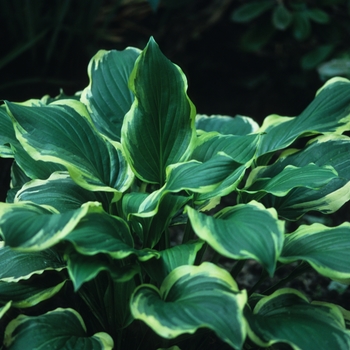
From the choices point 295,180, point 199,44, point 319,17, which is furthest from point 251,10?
point 295,180

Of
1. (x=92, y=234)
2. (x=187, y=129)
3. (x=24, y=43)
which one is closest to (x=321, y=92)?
(x=187, y=129)

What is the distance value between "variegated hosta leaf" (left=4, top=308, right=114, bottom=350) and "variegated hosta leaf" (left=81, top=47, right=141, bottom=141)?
1.56 feet

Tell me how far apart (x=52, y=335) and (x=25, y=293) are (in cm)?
14

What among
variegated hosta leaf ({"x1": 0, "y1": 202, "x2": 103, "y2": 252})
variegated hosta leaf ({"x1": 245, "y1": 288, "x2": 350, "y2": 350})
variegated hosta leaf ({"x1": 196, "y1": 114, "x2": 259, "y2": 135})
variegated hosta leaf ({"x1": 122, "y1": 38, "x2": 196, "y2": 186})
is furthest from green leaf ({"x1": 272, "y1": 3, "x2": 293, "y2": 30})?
variegated hosta leaf ({"x1": 0, "y1": 202, "x2": 103, "y2": 252})

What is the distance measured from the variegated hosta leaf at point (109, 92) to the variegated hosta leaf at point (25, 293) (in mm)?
410

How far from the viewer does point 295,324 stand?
1.00 metres

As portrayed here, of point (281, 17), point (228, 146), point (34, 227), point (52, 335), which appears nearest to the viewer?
point (34, 227)

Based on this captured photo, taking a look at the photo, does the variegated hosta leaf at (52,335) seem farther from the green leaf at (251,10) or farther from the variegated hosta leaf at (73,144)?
the green leaf at (251,10)

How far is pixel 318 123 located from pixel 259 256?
0.54 meters

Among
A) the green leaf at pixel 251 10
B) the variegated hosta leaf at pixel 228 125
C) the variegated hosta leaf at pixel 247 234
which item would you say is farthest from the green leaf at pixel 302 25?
the variegated hosta leaf at pixel 247 234

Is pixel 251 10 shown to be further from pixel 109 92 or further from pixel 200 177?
pixel 200 177

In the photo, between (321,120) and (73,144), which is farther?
(321,120)

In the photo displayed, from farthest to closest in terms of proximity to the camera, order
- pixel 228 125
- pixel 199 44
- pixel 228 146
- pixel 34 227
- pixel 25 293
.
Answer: pixel 199 44 → pixel 228 125 → pixel 228 146 → pixel 25 293 → pixel 34 227

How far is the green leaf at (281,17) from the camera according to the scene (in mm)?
2180
